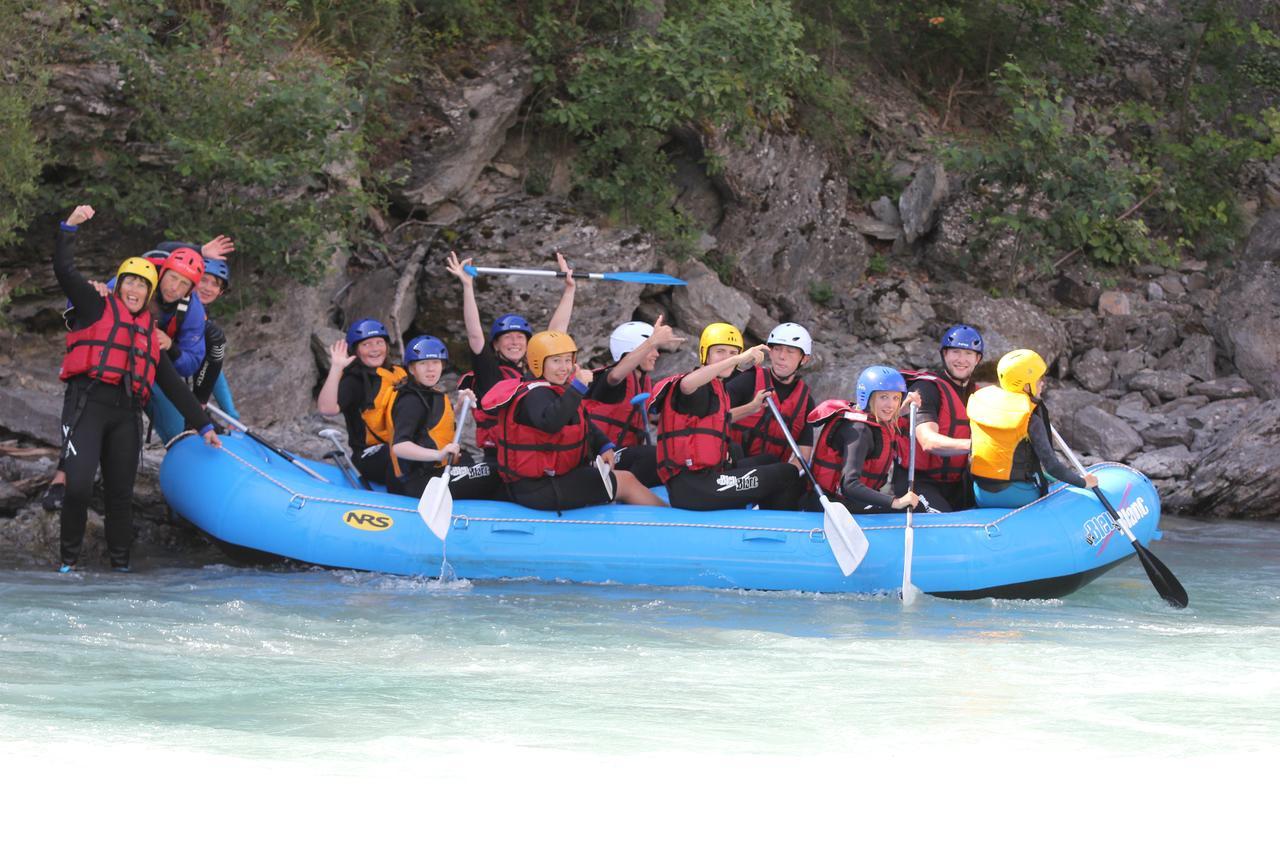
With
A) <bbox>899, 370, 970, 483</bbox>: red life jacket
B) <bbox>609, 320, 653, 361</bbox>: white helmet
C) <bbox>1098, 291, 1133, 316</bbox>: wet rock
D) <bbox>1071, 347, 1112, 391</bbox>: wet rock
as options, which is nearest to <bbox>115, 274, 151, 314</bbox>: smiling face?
<bbox>609, 320, 653, 361</bbox>: white helmet

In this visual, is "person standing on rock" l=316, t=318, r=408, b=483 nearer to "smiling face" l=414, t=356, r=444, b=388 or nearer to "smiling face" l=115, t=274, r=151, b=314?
"smiling face" l=414, t=356, r=444, b=388

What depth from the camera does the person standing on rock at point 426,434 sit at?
6.93m

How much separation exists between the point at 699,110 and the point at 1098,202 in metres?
3.51

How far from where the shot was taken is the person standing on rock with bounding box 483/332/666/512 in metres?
6.43

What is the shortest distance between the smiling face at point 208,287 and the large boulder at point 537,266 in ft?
10.5

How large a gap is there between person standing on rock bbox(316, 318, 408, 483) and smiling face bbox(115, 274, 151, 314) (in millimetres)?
942

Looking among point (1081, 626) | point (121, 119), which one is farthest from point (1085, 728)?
point (121, 119)

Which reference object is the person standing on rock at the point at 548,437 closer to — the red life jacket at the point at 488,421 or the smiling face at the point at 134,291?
the red life jacket at the point at 488,421

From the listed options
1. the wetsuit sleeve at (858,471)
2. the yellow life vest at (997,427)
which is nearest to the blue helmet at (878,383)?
the wetsuit sleeve at (858,471)

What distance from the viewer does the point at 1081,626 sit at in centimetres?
612

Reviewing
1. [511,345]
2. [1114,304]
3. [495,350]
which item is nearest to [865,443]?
[511,345]

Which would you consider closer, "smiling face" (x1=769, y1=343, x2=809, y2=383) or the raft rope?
the raft rope

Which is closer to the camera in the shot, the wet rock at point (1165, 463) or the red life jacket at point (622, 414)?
the red life jacket at point (622, 414)

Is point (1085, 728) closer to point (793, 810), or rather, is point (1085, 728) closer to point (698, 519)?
point (793, 810)
